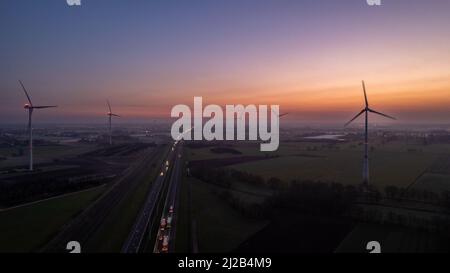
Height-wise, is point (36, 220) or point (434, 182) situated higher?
point (434, 182)

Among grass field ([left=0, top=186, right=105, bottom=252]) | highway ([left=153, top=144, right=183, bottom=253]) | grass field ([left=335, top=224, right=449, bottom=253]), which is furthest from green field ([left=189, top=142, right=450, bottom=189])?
grass field ([left=0, top=186, right=105, bottom=252])

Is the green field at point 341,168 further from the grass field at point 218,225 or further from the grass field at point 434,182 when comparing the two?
the grass field at point 218,225

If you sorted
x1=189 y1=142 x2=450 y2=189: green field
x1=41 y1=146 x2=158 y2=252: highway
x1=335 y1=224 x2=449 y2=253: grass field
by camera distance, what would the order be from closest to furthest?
x1=335 y1=224 x2=449 y2=253: grass field → x1=41 y1=146 x2=158 y2=252: highway → x1=189 y1=142 x2=450 y2=189: green field

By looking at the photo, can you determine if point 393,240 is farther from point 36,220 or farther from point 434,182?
point 36,220

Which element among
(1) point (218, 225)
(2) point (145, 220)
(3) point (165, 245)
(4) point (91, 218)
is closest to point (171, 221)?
(2) point (145, 220)

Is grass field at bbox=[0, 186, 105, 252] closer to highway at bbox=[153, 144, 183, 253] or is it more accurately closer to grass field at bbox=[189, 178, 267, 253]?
highway at bbox=[153, 144, 183, 253]

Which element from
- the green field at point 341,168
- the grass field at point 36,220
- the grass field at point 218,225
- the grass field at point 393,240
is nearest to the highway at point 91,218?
the grass field at point 36,220
